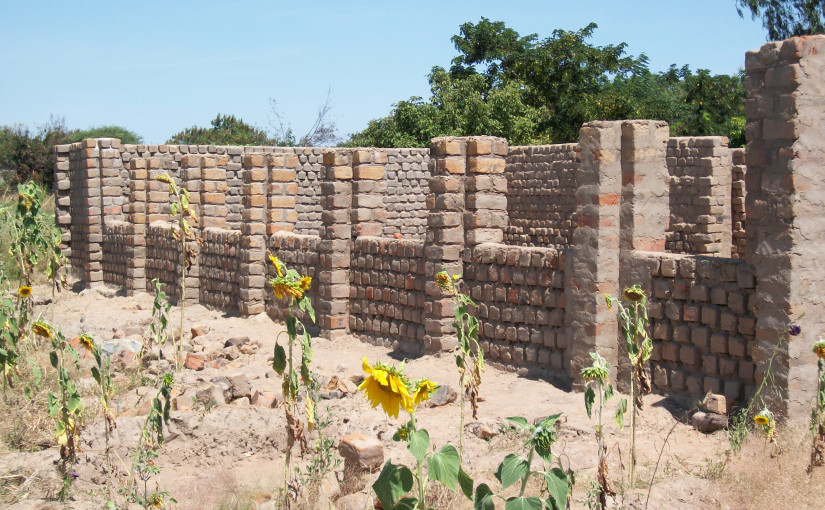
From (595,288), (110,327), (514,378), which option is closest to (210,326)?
(110,327)

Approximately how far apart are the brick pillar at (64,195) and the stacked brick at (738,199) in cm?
1355

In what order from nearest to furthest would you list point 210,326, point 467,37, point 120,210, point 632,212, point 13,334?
point 13,334
point 632,212
point 210,326
point 120,210
point 467,37

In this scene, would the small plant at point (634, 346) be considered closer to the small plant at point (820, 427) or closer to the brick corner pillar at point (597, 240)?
the small plant at point (820, 427)

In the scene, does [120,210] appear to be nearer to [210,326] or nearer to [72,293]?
[72,293]

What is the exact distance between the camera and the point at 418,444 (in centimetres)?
394

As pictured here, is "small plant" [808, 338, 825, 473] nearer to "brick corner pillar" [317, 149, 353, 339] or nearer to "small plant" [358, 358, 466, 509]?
"small plant" [358, 358, 466, 509]

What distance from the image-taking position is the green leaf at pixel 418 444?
12.8 ft

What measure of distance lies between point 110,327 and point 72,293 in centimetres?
558

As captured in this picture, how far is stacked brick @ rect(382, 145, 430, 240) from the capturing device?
16453 millimetres

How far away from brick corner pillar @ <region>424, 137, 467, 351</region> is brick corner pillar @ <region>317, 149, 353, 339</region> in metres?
1.76

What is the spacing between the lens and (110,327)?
1343 cm

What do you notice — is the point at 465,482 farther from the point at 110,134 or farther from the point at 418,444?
A: the point at 110,134

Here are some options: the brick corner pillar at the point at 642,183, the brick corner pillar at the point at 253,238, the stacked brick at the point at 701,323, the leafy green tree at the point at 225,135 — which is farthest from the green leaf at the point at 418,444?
the leafy green tree at the point at 225,135

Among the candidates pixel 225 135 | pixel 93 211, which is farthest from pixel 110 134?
pixel 93 211
